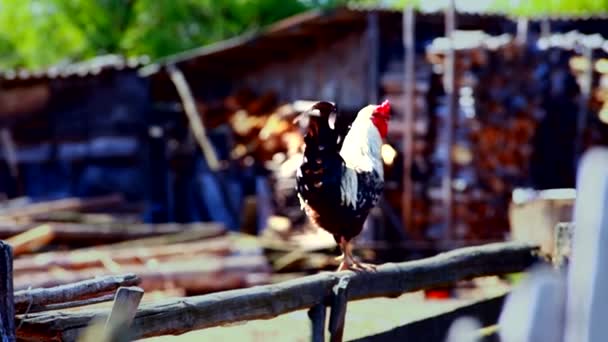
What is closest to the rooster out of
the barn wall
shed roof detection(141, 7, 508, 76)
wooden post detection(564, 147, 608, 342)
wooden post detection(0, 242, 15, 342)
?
wooden post detection(0, 242, 15, 342)

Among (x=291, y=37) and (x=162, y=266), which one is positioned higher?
(x=291, y=37)

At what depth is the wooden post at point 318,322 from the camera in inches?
175

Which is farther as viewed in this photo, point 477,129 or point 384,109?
point 477,129

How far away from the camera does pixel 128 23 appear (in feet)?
111

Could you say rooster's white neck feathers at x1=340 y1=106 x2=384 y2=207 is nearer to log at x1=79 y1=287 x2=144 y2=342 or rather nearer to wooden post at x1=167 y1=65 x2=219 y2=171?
log at x1=79 y1=287 x2=144 y2=342

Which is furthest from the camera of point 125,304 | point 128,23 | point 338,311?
point 128,23

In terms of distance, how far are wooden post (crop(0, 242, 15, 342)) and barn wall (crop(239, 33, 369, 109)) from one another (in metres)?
10.7

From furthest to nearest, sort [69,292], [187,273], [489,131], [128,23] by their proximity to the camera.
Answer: [128,23]
[489,131]
[187,273]
[69,292]

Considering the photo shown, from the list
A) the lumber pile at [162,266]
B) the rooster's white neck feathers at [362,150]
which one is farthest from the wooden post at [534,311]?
the lumber pile at [162,266]

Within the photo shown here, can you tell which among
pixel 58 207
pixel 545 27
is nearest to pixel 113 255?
pixel 58 207

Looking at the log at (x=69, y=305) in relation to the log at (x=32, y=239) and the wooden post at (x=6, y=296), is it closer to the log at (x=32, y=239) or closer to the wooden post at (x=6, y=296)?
the wooden post at (x=6, y=296)

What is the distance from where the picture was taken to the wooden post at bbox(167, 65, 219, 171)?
15.0 meters

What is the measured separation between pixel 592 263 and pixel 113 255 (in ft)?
26.2

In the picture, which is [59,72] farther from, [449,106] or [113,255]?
[113,255]
